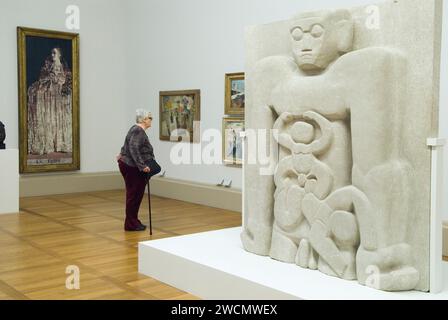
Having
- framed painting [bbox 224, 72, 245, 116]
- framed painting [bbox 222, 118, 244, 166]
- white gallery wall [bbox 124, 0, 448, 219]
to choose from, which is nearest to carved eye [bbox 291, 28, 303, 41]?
white gallery wall [bbox 124, 0, 448, 219]

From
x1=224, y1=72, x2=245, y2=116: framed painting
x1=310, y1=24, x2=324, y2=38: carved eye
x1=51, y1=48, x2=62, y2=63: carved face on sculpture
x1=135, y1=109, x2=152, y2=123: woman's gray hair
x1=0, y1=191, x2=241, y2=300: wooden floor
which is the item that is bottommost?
x1=0, y1=191, x2=241, y2=300: wooden floor

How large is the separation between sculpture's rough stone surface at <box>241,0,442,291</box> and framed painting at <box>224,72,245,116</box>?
15.7 ft

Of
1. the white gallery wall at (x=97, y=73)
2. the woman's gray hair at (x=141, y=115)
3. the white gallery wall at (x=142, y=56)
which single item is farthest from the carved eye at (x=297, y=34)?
the white gallery wall at (x=97, y=73)

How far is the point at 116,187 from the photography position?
14.4 metres

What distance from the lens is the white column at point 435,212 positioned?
487cm

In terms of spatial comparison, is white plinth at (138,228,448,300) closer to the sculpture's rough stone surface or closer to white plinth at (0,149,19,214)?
the sculpture's rough stone surface

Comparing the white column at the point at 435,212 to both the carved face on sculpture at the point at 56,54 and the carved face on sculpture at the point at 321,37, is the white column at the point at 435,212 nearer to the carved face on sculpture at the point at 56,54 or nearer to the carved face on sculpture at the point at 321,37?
the carved face on sculpture at the point at 321,37

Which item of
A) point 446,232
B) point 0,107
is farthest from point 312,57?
point 0,107

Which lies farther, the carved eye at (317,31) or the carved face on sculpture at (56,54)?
the carved face on sculpture at (56,54)

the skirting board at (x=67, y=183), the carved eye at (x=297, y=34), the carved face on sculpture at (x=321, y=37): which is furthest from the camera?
the skirting board at (x=67, y=183)

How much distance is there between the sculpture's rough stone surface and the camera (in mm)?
4949

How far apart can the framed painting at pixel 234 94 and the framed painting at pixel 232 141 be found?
18 centimetres

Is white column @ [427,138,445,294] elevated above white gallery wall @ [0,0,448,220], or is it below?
below

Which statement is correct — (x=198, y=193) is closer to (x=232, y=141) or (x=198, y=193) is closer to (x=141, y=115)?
(x=232, y=141)
